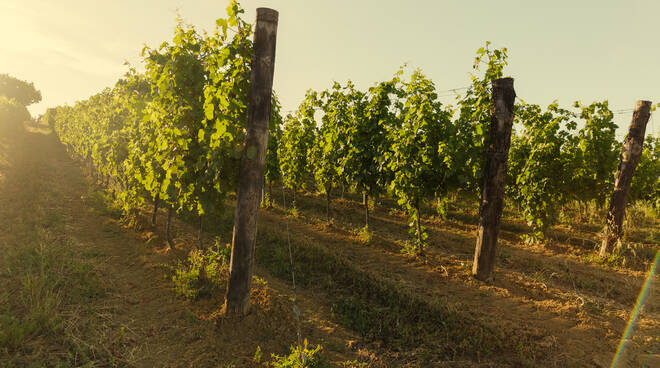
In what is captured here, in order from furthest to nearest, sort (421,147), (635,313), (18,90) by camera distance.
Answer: (18,90) < (421,147) < (635,313)

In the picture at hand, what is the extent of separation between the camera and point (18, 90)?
65438mm

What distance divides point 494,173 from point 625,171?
6.43 m

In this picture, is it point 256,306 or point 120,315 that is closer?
point 120,315

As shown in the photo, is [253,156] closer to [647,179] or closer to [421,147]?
[421,147]

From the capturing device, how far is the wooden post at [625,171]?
952 centimetres

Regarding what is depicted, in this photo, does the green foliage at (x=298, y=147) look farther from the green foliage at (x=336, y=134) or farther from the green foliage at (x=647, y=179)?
the green foliage at (x=647, y=179)

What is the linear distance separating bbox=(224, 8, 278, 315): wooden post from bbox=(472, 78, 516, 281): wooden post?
546 cm

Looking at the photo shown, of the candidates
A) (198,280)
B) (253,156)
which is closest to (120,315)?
(198,280)

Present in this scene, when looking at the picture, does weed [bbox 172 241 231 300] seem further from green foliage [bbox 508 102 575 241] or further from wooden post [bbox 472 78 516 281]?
green foliage [bbox 508 102 575 241]

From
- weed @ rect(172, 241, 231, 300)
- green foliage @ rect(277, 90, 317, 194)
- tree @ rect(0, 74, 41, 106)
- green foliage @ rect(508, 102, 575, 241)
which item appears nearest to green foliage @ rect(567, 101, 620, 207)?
green foliage @ rect(508, 102, 575, 241)

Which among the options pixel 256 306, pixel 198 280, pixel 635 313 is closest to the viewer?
pixel 256 306

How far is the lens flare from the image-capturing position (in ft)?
15.5

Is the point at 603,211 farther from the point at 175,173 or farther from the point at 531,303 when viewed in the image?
the point at 175,173

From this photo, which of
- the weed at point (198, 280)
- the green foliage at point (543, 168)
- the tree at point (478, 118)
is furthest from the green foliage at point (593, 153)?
the weed at point (198, 280)
